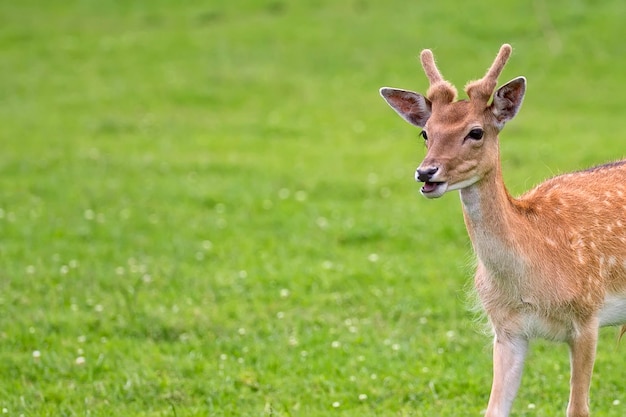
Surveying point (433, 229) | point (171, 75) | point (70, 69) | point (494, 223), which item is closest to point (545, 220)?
point (494, 223)

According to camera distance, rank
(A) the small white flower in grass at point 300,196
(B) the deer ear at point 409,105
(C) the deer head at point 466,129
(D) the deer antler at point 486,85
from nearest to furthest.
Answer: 1. (C) the deer head at point 466,129
2. (D) the deer antler at point 486,85
3. (B) the deer ear at point 409,105
4. (A) the small white flower in grass at point 300,196

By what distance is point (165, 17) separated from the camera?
25328 millimetres

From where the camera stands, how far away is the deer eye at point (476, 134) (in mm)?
6043

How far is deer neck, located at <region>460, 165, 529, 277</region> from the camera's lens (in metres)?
6.15

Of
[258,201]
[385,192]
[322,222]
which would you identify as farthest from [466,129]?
[385,192]

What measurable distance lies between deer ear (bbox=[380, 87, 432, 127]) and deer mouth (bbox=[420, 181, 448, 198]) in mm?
710

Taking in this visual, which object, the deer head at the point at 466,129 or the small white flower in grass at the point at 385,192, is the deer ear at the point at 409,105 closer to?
the deer head at the point at 466,129

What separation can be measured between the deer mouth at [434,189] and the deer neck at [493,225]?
0.32 m

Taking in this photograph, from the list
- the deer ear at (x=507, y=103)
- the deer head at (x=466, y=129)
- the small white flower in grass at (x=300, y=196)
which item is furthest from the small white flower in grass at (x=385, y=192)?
the deer ear at (x=507, y=103)

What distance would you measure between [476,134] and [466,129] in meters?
0.07

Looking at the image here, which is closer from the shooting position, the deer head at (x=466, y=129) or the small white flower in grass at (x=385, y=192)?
the deer head at (x=466, y=129)

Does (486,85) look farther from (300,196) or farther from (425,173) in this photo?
(300,196)

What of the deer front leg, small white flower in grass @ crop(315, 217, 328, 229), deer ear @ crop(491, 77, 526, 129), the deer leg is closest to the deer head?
deer ear @ crop(491, 77, 526, 129)

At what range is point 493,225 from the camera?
6191 millimetres
